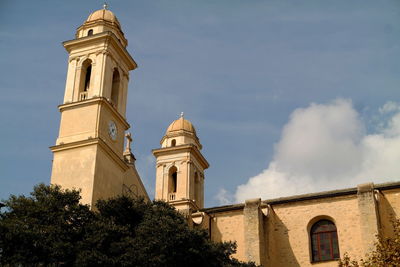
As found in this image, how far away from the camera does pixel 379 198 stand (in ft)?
89.5

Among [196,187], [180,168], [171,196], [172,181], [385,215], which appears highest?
[180,168]

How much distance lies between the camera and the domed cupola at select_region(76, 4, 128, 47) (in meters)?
30.8

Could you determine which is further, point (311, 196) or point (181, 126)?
point (181, 126)

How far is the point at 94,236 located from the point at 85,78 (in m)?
11.3

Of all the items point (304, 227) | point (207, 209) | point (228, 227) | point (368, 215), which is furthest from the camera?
point (207, 209)

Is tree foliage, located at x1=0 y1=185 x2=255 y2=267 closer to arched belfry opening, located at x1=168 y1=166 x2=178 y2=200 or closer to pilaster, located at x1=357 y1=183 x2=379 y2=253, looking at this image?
pilaster, located at x1=357 y1=183 x2=379 y2=253

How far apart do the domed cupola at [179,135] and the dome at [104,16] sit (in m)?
9.39

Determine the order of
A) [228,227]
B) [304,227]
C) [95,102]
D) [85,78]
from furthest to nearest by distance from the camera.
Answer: [85,78] → [228,227] → [304,227] → [95,102]

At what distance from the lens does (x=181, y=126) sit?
39.2m

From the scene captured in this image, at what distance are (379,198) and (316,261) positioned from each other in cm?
409

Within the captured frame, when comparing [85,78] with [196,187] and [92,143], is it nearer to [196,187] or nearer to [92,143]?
[92,143]

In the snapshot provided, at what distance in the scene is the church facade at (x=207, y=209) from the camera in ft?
87.4

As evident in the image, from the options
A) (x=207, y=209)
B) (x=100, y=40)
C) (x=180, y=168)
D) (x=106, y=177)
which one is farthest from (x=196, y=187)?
(x=100, y=40)

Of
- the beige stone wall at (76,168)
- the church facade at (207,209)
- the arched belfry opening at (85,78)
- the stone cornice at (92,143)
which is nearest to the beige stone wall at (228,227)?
the church facade at (207,209)
